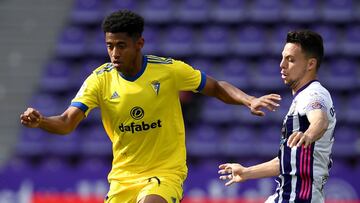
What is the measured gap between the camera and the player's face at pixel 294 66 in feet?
17.4

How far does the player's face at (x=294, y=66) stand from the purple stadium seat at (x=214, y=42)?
849 centimetres

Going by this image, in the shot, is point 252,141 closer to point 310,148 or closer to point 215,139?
point 215,139

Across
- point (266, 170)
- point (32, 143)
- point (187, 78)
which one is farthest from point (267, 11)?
point (266, 170)

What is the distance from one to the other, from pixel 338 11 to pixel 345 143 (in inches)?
103

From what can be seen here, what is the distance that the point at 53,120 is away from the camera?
5.93m

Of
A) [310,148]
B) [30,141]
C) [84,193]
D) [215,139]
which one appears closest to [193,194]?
[84,193]

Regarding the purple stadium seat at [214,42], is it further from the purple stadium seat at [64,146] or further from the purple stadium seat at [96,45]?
the purple stadium seat at [64,146]

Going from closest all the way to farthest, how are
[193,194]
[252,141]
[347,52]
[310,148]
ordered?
[310,148], [193,194], [252,141], [347,52]

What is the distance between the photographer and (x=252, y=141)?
41.1 feet

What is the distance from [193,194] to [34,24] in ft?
20.8

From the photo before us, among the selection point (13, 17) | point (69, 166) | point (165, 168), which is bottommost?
point (69, 166)

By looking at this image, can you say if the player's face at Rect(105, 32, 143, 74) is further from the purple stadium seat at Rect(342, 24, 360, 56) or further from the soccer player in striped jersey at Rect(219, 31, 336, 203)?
the purple stadium seat at Rect(342, 24, 360, 56)

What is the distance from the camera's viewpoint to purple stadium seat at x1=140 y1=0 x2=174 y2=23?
568 inches

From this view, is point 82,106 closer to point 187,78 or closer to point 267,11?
point 187,78
